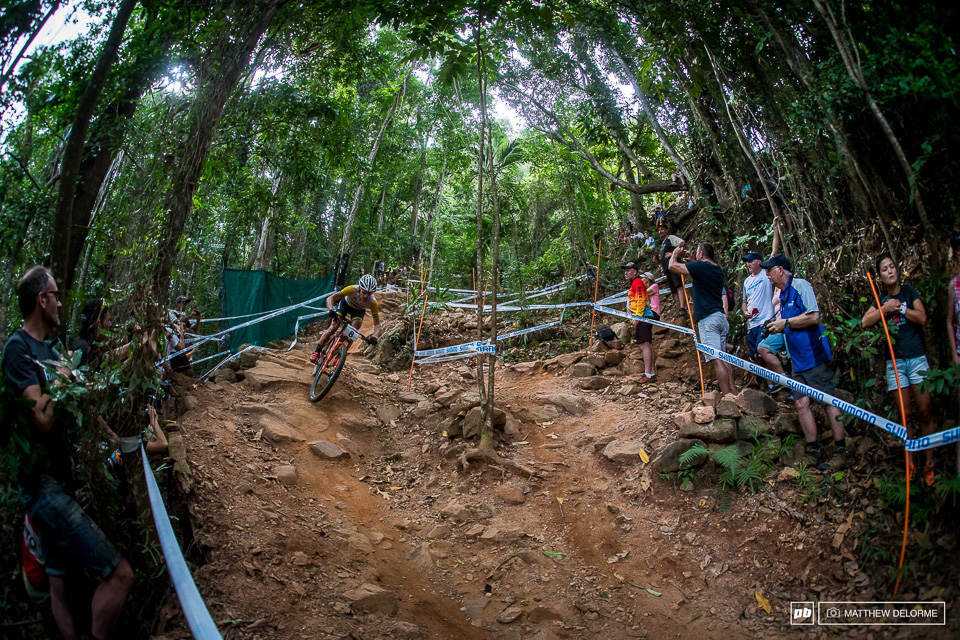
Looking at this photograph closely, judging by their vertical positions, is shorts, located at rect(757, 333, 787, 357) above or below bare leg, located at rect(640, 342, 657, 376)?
above

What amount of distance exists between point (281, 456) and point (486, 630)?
2.70 metres

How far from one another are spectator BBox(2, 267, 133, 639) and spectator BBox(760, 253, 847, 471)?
15.2 ft

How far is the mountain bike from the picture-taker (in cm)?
631

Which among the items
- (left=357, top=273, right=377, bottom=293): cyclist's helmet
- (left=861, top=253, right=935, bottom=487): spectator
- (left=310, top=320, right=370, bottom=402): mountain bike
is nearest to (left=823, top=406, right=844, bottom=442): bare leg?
(left=861, top=253, right=935, bottom=487): spectator

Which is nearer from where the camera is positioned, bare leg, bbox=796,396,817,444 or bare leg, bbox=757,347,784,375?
bare leg, bbox=796,396,817,444

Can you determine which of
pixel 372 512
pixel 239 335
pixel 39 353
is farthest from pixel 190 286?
pixel 39 353

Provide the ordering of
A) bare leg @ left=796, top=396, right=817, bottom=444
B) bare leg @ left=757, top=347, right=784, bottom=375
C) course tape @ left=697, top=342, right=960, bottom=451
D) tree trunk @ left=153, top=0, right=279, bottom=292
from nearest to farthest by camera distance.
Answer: course tape @ left=697, top=342, right=960, bottom=451
tree trunk @ left=153, top=0, right=279, bottom=292
bare leg @ left=796, top=396, right=817, bottom=444
bare leg @ left=757, top=347, right=784, bottom=375

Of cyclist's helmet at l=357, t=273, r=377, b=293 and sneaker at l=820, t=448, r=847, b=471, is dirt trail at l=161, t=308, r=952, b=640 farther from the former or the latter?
cyclist's helmet at l=357, t=273, r=377, b=293

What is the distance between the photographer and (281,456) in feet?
16.0

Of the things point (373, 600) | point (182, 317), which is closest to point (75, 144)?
point (373, 600)

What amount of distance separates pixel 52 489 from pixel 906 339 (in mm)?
5048

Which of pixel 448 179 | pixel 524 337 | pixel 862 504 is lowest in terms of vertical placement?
pixel 862 504

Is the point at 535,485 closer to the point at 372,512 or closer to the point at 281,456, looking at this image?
the point at 372,512

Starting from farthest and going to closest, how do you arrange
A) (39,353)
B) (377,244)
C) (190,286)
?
(377,244), (190,286), (39,353)
